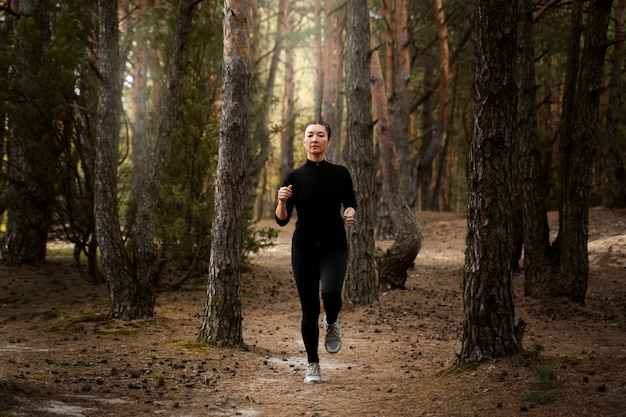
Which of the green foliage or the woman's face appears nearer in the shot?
the green foliage

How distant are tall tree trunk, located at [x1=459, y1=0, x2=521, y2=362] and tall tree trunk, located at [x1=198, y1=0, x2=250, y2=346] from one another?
2.84 meters

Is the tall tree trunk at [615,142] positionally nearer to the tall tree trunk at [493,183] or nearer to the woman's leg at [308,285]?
the tall tree trunk at [493,183]

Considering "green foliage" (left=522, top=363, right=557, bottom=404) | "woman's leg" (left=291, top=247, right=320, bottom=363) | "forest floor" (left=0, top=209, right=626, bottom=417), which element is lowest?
"forest floor" (left=0, top=209, right=626, bottom=417)

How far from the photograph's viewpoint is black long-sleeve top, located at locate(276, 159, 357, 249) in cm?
558

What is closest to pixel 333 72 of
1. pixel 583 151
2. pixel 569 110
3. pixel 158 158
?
pixel 569 110

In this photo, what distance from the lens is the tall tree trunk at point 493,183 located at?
17.7 feet

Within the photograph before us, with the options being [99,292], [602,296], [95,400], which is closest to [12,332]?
[99,292]

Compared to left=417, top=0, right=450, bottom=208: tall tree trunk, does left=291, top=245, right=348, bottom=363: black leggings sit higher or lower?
lower

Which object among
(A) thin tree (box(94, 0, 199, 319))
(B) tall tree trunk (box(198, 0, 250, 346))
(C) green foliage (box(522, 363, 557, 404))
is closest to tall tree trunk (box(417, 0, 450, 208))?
(A) thin tree (box(94, 0, 199, 319))

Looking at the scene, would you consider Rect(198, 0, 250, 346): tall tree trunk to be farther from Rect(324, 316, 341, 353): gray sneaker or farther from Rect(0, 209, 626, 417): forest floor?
Rect(324, 316, 341, 353): gray sneaker

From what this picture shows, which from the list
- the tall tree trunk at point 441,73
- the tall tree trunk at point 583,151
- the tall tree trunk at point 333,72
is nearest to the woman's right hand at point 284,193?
the tall tree trunk at point 583,151

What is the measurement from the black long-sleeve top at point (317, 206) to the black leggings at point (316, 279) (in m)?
0.09

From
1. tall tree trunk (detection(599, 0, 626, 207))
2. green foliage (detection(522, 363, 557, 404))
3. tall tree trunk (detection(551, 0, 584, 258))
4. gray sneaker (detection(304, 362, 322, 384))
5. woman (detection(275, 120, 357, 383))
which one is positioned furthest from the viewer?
tall tree trunk (detection(599, 0, 626, 207))

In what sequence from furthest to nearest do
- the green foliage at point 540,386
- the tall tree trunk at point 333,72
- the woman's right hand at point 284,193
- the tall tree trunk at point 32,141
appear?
the tall tree trunk at point 333,72 < the tall tree trunk at point 32,141 < the woman's right hand at point 284,193 < the green foliage at point 540,386
